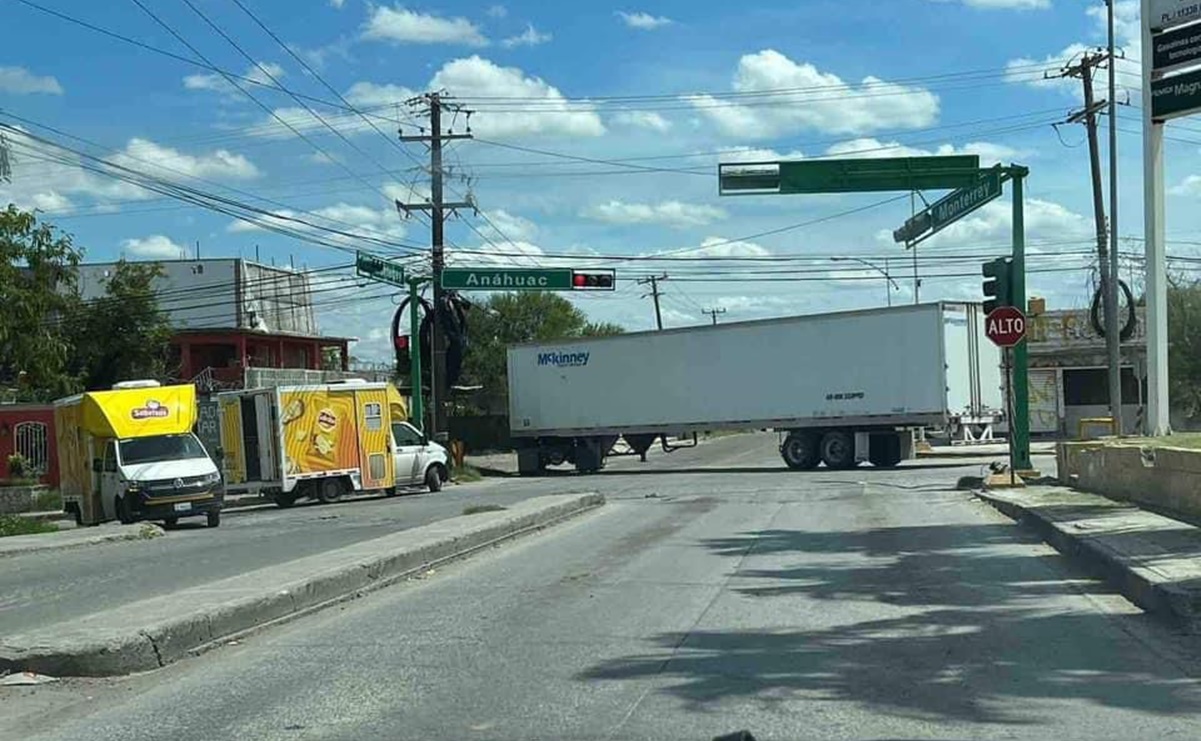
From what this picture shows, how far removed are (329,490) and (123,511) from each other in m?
7.22

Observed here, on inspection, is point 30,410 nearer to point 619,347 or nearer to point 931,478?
point 619,347

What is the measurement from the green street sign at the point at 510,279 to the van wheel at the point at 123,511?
1510cm

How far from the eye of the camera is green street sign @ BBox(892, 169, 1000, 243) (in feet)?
81.5

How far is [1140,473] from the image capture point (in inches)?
618

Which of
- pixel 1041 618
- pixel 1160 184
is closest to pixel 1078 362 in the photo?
pixel 1160 184

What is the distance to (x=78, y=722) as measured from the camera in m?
6.85

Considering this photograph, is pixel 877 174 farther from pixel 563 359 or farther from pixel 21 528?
pixel 21 528

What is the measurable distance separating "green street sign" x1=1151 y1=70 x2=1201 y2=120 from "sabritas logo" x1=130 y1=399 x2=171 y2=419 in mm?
18700

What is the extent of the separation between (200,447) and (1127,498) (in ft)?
56.0

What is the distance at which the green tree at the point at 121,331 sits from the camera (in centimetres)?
4753

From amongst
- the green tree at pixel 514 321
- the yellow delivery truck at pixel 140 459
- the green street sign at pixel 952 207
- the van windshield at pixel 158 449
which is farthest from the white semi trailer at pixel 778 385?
the green tree at pixel 514 321

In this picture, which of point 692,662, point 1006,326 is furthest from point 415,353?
point 692,662

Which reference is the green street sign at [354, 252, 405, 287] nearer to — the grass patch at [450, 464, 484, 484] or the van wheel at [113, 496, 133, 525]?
the grass patch at [450, 464, 484, 484]

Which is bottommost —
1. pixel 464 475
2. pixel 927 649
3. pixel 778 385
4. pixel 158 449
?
pixel 464 475
